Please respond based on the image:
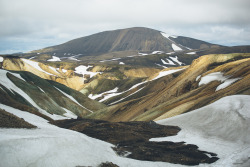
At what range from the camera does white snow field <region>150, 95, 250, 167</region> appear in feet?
71.1

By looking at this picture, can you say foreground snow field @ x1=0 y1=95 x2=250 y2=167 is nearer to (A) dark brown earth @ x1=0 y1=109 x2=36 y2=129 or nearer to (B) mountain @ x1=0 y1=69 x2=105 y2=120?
(A) dark brown earth @ x1=0 y1=109 x2=36 y2=129

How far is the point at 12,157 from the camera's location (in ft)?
46.4

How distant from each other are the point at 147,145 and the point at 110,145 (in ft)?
14.2

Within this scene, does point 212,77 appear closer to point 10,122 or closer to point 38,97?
point 38,97

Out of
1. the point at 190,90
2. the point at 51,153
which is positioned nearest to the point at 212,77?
the point at 190,90

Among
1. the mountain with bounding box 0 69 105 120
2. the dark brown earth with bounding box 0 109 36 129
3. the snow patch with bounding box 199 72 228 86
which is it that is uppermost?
the dark brown earth with bounding box 0 109 36 129

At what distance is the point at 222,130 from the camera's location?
1201 inches

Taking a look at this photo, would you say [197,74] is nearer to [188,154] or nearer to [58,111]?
[58,111]

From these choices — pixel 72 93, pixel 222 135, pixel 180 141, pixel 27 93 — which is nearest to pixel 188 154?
pixel 180 141

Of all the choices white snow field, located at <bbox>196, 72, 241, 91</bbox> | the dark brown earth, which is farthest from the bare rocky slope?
the dark brown earth

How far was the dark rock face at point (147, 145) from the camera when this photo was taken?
22000 mm

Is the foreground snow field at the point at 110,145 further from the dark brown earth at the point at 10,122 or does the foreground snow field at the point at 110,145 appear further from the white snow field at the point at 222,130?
the dark brown earth at the point at 10,122

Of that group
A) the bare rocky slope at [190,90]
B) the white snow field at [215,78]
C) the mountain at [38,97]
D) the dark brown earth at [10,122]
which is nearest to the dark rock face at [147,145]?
the dark brown earth at [10,122]

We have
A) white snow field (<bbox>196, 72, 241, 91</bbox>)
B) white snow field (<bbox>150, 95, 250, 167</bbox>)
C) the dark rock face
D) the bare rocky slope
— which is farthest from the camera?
white snow field (<bbox>196, 72, 241, 91</bbox>)
